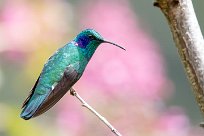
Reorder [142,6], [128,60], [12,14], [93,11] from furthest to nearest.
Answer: [142,6]
[93,11]
[128,60]
[12,14]

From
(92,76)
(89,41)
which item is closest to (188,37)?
(89,41)

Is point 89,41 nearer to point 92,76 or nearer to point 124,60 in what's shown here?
point 92,76

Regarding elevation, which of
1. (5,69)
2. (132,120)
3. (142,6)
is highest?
(5,69)

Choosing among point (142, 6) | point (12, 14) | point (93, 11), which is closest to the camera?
point (12, 14)

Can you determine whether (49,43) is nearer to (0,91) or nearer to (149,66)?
(0,91)

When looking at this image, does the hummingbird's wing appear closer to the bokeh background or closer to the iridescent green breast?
the iridescent green breast

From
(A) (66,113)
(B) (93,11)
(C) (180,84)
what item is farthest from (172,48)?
(A) (66,113)

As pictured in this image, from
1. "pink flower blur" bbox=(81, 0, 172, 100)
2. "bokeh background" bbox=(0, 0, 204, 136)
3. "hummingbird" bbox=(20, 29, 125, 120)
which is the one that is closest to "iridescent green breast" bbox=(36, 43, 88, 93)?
"hummingbird" bbox=(20, 29, 125, 120)

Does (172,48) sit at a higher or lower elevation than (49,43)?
lower
